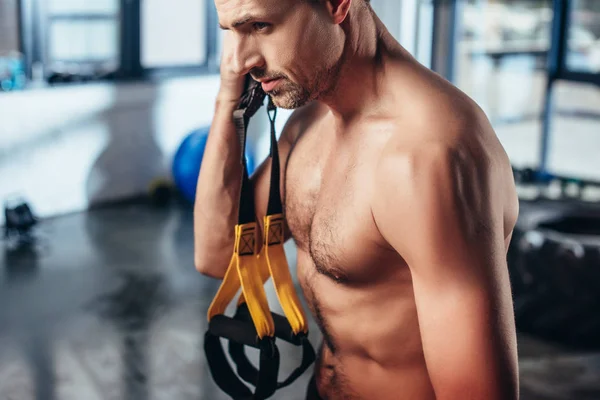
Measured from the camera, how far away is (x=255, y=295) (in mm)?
1202

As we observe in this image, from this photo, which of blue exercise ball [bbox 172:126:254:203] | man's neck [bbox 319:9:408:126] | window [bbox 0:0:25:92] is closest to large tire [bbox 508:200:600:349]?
man's neck [bbox 319:9:408:126]

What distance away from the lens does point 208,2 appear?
5.71 meters

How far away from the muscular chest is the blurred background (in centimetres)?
145

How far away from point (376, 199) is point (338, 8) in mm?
272

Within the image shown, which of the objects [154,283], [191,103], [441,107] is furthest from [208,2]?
[441,107]

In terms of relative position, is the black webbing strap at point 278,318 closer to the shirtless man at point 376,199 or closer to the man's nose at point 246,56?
the shirtless man at point 376,199

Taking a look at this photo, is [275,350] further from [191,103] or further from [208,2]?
[208,2]

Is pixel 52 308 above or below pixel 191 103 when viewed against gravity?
below

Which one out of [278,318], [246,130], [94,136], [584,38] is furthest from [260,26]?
[584,38]

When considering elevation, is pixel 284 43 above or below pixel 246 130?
above

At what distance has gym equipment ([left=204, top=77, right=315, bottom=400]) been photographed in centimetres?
117

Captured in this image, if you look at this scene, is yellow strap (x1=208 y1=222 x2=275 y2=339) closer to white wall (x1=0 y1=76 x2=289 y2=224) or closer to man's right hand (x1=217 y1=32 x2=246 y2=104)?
man's right hand (x1=217 y1=32 x2=246 y2=104)

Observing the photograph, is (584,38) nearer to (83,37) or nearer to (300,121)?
(83,37)

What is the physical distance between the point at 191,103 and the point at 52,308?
264 cm
